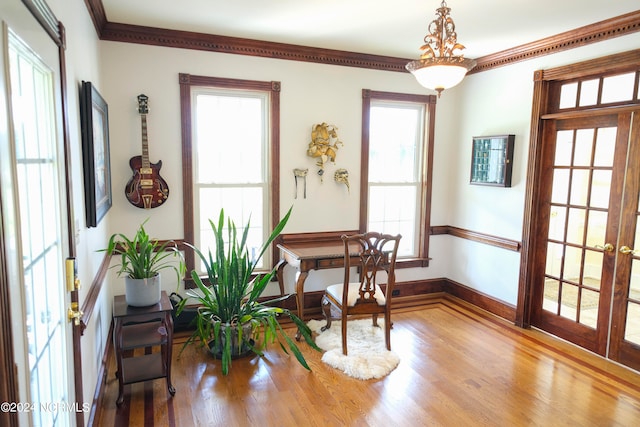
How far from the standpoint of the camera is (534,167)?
383 centimetres

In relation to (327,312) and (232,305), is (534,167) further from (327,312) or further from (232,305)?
(232,305)

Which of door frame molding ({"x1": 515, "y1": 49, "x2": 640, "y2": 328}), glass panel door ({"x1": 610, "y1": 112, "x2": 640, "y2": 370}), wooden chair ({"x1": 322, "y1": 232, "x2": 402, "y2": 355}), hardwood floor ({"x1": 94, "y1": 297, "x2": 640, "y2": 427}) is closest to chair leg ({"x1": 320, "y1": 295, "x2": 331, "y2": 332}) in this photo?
wooden chair ({"x1": 322, "y1": 232, "x2": 402, "y2": 355})

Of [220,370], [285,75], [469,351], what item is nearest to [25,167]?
[220,370]

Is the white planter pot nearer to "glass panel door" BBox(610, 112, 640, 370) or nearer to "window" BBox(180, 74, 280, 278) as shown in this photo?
"window" BBox(180, 74, 280, 278)

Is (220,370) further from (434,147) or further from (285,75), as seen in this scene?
(434,147)

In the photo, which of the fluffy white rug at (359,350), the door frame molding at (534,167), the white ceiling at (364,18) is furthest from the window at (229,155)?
the door frame molding at (534,167)

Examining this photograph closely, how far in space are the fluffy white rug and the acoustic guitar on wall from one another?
1.83 metres

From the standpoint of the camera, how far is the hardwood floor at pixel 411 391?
2543 mm

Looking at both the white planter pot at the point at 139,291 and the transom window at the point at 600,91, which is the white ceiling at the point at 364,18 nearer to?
the transom window at the point at 600,91

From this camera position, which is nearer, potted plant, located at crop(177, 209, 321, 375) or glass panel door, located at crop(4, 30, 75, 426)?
glass panel door, located at crop(4, 30, 75, 426)

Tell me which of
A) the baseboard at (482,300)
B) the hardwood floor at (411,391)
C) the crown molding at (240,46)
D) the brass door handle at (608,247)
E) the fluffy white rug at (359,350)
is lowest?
the hardwood floor at (411,391)

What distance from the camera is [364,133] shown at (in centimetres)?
434

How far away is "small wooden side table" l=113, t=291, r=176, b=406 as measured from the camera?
2.60m

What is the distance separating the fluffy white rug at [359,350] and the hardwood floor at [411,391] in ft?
0.24
